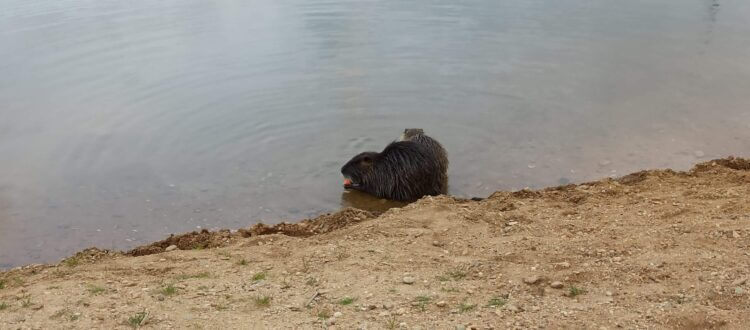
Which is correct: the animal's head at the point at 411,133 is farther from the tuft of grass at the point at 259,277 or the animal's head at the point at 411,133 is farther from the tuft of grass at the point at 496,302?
the tuft of grass at the point at 496,302

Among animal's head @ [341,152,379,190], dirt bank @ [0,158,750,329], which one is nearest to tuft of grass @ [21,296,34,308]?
dirt bank @ [0,158,750,329]

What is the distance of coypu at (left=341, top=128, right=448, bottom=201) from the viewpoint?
909 centimetres

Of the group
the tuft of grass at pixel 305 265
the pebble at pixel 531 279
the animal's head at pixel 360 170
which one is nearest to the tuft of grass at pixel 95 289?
the tuft of grass at pixel 305 265

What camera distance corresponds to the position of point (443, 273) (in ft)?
18.9

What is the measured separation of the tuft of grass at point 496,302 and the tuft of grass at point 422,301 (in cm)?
46

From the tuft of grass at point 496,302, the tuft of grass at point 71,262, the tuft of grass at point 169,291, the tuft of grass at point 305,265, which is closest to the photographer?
the tuft of grass at point 496,302

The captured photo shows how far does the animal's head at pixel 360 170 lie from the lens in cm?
935

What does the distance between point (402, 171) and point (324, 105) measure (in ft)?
11.1

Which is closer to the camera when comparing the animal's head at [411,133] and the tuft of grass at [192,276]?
the tuft of grass at [192,276]

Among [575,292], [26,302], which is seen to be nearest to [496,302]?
[575,292]

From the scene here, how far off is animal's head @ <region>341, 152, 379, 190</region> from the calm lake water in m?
0.28

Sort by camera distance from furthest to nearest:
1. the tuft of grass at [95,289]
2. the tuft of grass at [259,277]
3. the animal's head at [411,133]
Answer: the animal's head at [411,133]
the tuft of grass at [259,277]
the tuft of grass at [95,289]

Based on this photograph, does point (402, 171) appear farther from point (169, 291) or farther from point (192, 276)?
point (169, 291)

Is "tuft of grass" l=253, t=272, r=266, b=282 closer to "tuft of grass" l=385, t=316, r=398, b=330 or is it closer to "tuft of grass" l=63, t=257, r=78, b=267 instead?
"tuft of grass" l=385, t=316, r=398, b=330
